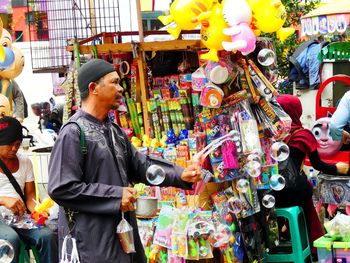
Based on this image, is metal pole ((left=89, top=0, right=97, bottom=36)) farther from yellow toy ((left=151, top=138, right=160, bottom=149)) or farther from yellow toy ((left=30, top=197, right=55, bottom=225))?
yellow toy ((left=30, top=197, right=55, bottom=225))

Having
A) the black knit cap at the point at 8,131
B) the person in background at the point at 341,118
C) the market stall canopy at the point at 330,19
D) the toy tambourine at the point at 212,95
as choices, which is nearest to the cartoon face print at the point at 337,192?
the person in background at the point at 341,118

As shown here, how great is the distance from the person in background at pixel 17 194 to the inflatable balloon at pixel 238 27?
1.77 m

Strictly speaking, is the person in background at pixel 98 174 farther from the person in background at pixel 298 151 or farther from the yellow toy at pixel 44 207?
the person in background at pixel 298 151

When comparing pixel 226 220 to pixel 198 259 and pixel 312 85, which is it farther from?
pixel 312 85

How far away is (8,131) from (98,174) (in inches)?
64.4

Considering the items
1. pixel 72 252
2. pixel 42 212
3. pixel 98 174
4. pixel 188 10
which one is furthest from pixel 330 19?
pixel 72 252

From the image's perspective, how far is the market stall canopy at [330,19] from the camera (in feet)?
25.5

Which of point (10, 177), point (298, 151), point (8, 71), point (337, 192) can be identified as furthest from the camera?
point (8, 71)

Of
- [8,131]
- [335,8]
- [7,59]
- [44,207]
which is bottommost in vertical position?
[44,207]

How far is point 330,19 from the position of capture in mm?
7953

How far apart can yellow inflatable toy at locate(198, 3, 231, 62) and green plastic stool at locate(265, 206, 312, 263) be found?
1626 millimetres

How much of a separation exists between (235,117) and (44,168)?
6.27 ft

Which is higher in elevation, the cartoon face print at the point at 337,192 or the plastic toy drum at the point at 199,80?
the plastic toy drum at the point at 199,80

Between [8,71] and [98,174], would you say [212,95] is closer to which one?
[98,174]
